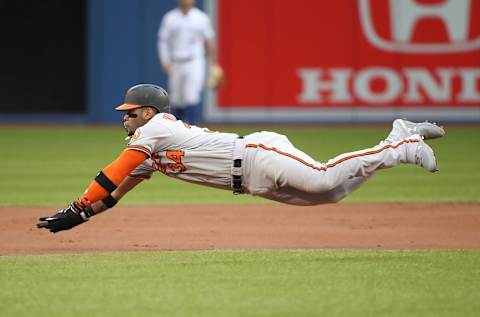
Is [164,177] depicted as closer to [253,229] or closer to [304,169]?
[253,229]

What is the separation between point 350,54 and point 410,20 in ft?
4.24

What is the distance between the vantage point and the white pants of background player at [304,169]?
22.7ft

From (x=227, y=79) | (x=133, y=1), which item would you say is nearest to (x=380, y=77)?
(x=227, y=79)

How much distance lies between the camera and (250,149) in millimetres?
6953

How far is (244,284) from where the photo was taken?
6047mm

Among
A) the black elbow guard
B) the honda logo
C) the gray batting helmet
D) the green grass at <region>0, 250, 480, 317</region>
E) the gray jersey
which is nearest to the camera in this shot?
the green grass at <region>0, 250, 480, 317</region>

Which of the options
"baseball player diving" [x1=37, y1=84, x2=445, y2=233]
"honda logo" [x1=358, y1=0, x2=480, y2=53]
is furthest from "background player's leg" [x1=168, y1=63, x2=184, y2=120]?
"baseball player diving" [x1=37, y1=84, x2=445, y2=233]

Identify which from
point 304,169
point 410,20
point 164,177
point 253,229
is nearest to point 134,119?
point 304,169

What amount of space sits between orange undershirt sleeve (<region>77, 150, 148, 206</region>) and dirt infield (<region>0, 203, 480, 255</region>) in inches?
36.5

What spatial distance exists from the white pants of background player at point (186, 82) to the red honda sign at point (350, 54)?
3.39m

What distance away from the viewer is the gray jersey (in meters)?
6.85

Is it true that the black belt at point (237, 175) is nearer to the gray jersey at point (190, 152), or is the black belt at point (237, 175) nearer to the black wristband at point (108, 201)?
the gray jersey at point (190, 152)

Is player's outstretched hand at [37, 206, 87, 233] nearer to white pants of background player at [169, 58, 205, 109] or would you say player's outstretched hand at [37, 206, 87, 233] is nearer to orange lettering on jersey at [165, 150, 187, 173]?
orange lettering on jersey at [165, 150, 187, 173]

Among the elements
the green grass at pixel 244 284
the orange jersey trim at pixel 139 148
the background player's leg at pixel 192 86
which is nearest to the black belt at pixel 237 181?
the green grass at pixel 244 284
